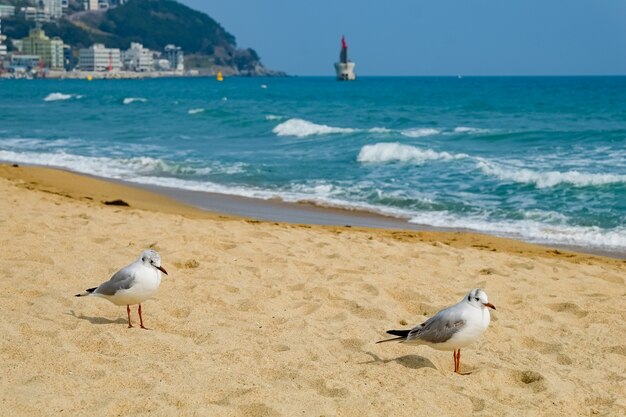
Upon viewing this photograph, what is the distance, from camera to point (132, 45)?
615ft

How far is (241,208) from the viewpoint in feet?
44.3

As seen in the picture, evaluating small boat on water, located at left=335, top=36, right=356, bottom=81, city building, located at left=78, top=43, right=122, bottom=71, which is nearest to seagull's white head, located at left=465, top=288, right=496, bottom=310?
small boat on water, located at left=335, top=36, right=356, bottom=81

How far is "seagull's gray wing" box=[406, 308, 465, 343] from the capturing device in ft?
16.1

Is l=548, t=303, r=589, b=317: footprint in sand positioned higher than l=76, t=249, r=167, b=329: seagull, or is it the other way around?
l=76, t=249, r=167, b=329: seagull

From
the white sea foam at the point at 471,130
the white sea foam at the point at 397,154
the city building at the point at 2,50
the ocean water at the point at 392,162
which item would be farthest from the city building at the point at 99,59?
the white sea foam at the point at 397,154

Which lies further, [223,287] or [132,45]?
[132,45]

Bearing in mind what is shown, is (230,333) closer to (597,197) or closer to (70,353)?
(70,353)

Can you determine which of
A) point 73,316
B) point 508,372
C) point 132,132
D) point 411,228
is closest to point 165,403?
point 73,316

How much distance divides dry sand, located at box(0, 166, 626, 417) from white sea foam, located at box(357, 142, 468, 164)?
10603mm

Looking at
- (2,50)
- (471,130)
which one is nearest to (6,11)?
(2,50)

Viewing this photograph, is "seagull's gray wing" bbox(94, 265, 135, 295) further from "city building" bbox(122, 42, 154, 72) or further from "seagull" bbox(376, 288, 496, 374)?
"city building" bbox(122, 42, 154, 72)

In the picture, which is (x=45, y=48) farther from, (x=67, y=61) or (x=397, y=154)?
(x=397, y=154)

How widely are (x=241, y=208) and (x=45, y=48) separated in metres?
170

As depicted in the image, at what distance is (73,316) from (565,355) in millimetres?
3434
